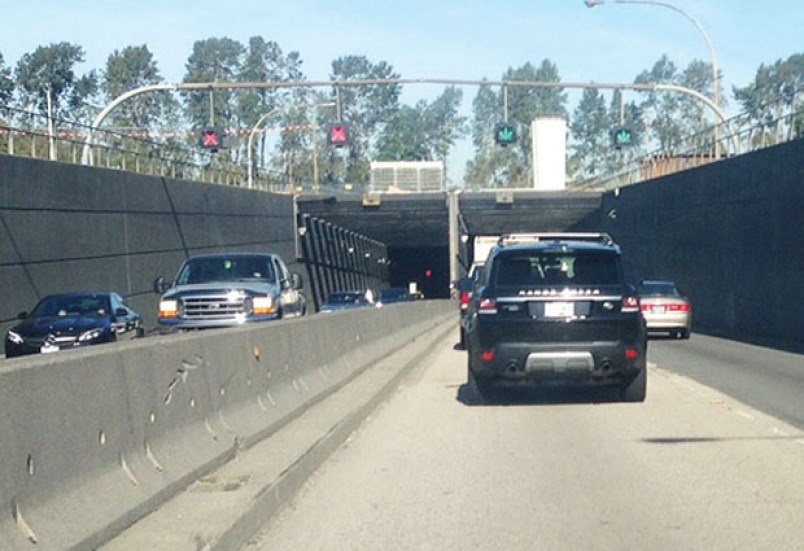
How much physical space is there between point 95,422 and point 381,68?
132791 millimetres

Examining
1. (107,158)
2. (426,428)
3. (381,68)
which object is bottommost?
(426,428)

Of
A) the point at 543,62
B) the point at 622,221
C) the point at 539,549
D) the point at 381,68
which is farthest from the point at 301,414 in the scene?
the point at 543,62

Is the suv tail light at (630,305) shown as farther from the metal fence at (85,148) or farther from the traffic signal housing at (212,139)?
the traffic signal housing at (212,139)

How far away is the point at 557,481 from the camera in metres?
10.8

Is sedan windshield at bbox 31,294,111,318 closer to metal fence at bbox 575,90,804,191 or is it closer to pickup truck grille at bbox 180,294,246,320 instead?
pickup truck grille at bbox 180,294,246,320

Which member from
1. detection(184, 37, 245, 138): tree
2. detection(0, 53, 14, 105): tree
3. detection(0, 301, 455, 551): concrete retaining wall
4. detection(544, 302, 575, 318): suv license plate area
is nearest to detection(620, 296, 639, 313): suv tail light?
detection(544, 302, 575, 318): suv license plate area

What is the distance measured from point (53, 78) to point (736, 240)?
6237 centimetres

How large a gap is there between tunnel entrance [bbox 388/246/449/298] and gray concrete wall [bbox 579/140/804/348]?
1821 inches

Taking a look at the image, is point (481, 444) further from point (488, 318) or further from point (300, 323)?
point (300, 323)

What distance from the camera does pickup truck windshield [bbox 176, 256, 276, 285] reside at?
24141 millimetres

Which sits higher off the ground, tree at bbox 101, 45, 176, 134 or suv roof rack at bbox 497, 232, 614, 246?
tree at bbox 101, 45, 176, 134

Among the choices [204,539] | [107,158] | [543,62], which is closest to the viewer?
[204,539]

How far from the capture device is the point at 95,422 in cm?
768

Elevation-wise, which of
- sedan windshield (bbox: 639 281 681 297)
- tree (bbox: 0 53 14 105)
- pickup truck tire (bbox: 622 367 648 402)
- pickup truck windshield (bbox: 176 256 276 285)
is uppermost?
tree (bbox: 0 53 14 105)
